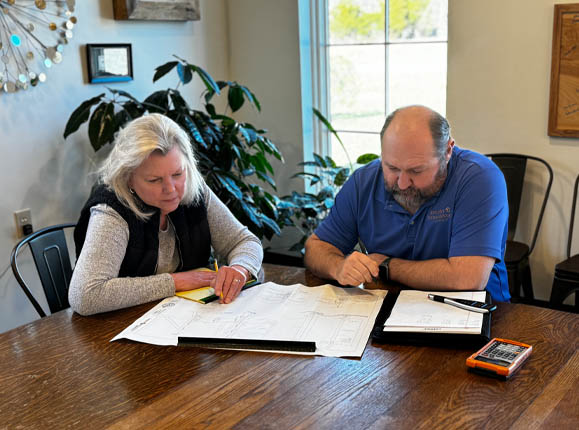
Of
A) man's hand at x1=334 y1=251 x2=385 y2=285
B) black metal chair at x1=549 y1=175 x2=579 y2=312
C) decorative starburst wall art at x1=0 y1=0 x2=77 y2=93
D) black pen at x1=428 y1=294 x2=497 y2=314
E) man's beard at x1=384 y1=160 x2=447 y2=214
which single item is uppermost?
decorative starburst wall art at x1=0 y1=0 x2=77 y2=93

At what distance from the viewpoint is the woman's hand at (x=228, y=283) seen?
1.79 m

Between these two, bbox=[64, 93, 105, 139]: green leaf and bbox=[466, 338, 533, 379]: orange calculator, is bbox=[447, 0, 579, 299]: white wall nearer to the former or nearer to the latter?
bbox=[64, 93, 105, 139]: green leaf

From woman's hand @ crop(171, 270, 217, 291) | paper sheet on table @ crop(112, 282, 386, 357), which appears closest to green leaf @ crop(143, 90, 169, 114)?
woman's hand @ crop(171, 270, 217, 291)

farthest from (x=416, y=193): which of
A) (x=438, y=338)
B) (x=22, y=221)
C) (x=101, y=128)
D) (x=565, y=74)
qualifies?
(x=22, y=221)

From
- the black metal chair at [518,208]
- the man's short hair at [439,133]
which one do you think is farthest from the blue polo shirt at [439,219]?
the black metal chair at [518,208]

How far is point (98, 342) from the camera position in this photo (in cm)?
159

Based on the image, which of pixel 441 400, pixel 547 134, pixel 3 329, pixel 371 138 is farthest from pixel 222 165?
pixel 441 400

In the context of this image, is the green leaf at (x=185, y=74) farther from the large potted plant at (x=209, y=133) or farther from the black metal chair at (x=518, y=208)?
the black metal chair at (x=518, y=208)

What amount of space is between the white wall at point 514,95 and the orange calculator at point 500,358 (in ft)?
6.32

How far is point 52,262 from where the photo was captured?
7.32 feet

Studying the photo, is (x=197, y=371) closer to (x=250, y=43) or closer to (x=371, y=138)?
(x=371, y=138)

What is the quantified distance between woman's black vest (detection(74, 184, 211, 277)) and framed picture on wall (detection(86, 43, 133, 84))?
132cm

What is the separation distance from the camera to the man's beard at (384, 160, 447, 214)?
6.36ft

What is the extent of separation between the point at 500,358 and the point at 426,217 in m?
0.71
